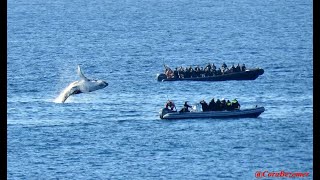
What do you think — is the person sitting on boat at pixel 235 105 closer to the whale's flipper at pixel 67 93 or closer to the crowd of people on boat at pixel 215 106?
the crowd of people on boat at pixel 215 106

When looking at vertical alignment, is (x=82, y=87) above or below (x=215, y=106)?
above

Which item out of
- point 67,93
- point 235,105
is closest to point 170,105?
point 235,105

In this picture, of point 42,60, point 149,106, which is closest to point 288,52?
point 42,60

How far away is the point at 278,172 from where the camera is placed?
372 ft

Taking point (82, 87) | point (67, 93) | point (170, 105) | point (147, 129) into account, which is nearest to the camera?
point (147, 129)

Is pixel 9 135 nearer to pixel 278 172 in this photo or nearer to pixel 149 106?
pixel 149 106

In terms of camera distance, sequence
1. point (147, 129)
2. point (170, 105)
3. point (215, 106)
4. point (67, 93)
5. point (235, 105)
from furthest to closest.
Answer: point (67, 93) → point (170, 105) → point (235, 105) → point (215, 106) → point (147, 129)

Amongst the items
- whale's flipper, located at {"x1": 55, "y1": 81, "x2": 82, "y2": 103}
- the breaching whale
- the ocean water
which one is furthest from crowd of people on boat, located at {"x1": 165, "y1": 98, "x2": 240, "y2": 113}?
whale's flipper, located at {"x1": 55, "y1": 81, "x2": 82, "y2": 103}

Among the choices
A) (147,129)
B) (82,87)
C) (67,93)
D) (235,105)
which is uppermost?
(82,87)

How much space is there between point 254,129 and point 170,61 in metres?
61.2

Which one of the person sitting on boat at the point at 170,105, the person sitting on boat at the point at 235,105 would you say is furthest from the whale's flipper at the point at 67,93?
the person sitting on boat at the point at 235,105

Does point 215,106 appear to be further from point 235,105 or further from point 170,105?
point 170,105

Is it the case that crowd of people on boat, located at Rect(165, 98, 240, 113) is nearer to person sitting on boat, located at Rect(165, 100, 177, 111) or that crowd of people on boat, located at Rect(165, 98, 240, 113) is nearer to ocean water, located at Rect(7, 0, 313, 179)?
person sitting on boat, located at Rect(165, 100, 177, 111)
